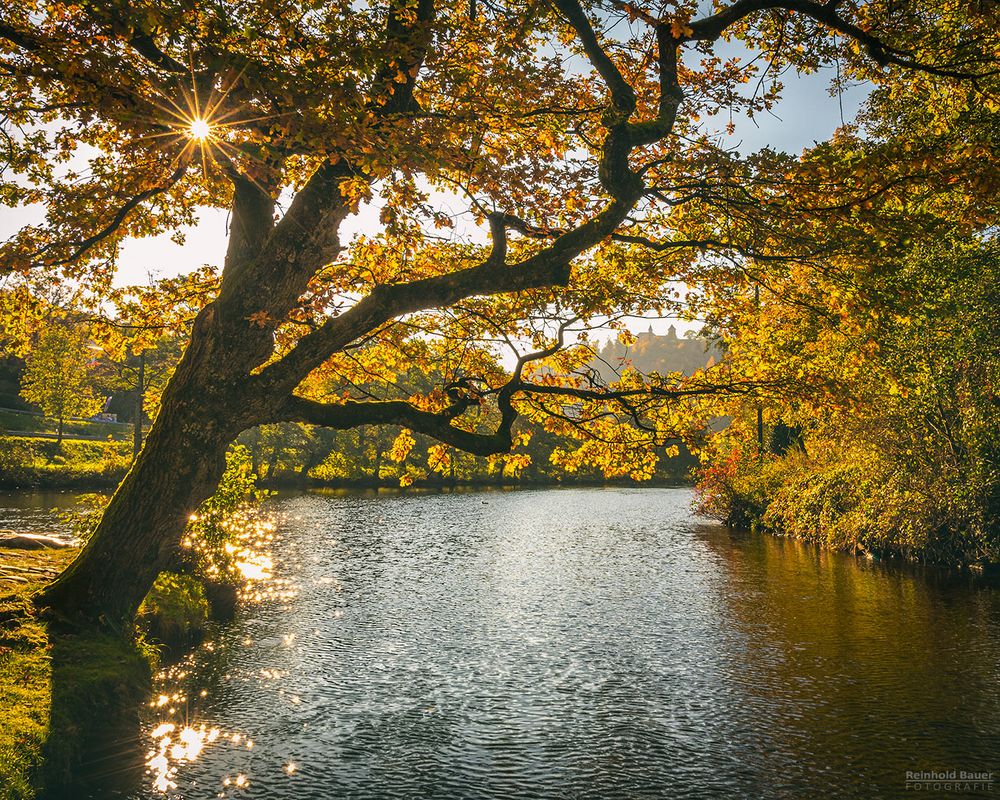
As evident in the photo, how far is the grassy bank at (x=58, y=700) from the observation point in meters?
7.98

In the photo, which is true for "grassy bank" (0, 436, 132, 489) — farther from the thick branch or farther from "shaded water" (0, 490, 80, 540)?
the thick branch

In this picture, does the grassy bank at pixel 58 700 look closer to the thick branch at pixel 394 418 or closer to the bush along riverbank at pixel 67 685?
the bush along riverbank at pixel 67 685

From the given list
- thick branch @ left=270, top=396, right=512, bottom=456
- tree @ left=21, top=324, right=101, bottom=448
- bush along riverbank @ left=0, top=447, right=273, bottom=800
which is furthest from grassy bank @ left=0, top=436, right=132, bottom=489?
thick branch @ left=270, top=396, right=512, bottom=456

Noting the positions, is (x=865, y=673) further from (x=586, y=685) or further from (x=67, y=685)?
(x=67, y=685)

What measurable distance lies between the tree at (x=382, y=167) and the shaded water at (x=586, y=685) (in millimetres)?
3701

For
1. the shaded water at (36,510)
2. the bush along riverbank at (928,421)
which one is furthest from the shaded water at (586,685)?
the shaded water at (36,510)

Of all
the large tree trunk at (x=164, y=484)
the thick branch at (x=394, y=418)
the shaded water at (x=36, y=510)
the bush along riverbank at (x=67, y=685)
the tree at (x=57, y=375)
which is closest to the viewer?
the bush along riverbank at (x=67, y=685)

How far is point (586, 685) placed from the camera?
1286 cm

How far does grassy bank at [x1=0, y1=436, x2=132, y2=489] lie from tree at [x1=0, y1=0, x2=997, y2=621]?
38.0 meters

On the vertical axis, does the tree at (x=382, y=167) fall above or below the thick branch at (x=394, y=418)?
above

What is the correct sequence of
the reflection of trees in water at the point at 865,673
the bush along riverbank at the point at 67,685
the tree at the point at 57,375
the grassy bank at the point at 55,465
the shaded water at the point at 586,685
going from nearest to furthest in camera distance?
the bush along riverbank at the point at 67,685, the shaded water at the point at 586,685, the reflection of trees in water at the point at 865,673, the grassy bank at the point at 55,465, the tree at the point at 57,375

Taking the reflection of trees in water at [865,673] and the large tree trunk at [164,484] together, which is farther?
the large tree trunk at [164,484]

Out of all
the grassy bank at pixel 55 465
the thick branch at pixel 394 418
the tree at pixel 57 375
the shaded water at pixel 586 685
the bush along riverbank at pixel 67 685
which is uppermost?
the tree at pixel 57 375

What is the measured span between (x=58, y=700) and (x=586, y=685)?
338 inches
